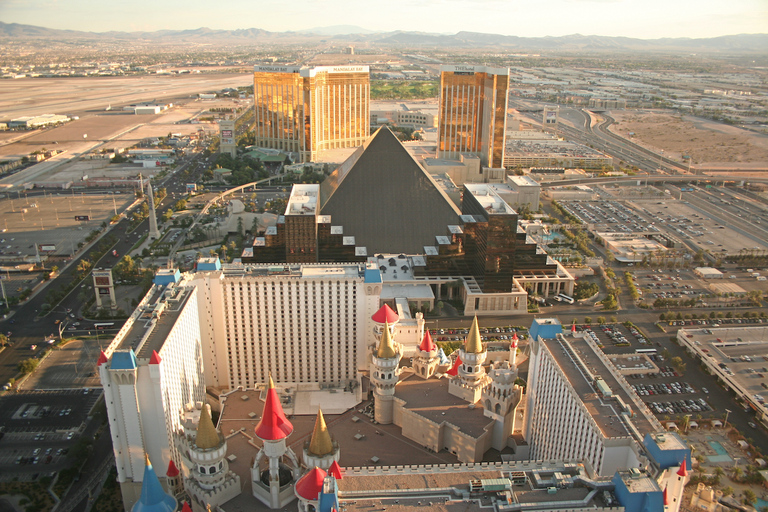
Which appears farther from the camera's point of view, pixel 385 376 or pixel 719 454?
pixel 719 454

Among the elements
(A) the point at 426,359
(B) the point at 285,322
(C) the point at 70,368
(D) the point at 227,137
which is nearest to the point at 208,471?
(B) the point at 285,322

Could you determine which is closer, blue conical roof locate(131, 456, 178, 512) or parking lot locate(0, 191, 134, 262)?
blue conical roof locate(131, 456, 178, 512)

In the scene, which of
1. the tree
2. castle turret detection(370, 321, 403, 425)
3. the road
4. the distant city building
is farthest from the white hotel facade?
the road

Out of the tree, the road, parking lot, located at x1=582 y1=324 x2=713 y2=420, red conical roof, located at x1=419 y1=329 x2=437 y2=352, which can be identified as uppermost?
red conical roof, located at x1=419 y1=329 x2=437 y2=352

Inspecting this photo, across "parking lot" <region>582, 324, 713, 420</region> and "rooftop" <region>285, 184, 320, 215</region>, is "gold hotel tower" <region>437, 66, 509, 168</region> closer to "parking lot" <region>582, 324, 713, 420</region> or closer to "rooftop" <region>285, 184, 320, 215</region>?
"rooftop" <region>285, 184, 320, 215</region>

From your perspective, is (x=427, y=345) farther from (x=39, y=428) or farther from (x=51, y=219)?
(x=51, y=219)

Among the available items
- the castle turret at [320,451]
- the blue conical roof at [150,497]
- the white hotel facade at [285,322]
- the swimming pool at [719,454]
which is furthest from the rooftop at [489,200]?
the blue conical roof at [150,497]

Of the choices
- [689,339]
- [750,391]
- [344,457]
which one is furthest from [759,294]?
[344,457]
